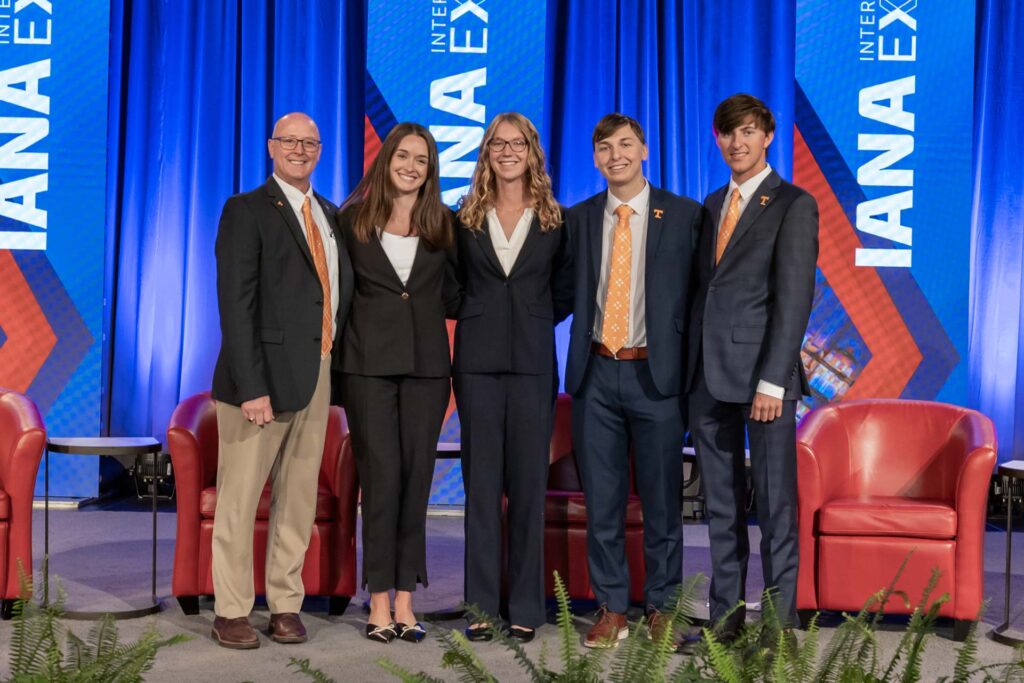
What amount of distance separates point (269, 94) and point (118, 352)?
159 cm

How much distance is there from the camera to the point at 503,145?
11.5 feet

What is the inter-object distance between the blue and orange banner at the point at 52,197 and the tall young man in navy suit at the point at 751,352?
3776 millimetres

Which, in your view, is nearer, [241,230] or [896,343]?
[241,230]

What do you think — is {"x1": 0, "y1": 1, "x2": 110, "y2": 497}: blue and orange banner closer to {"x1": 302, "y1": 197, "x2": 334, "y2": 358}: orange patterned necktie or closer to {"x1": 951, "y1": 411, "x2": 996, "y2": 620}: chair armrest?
{"x1": 302, "y1": 197, "x2": 334, "y2": 358}: orange patterned necktie

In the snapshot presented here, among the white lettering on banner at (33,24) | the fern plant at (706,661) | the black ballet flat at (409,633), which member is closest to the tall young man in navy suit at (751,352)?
the black ballet flat at (409,633)

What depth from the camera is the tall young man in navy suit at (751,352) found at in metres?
3.30

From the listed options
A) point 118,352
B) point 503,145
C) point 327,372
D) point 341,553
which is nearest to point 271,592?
point 341,553

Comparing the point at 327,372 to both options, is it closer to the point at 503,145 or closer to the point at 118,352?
the point at 503,145

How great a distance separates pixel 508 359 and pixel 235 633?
3.74ft

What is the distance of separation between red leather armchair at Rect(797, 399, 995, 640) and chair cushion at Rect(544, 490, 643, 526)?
54cm

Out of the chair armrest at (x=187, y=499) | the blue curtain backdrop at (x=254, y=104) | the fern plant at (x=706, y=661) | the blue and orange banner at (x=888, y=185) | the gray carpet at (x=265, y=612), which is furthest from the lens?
the blue curtain backdrop at (x=254, y=104)

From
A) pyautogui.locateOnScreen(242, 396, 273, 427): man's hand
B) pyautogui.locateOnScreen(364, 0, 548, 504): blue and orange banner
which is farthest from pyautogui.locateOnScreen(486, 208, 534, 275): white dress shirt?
pyautogui.locateOnScreen(364, 0, 548, 504): blue and orange banner

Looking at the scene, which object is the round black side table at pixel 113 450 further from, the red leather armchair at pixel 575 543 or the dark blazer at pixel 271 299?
the red leather armchair at pixel 575 543

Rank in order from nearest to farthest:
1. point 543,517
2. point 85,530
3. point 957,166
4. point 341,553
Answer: point 543,517
point 341,553
point 85,530
point 957,166
